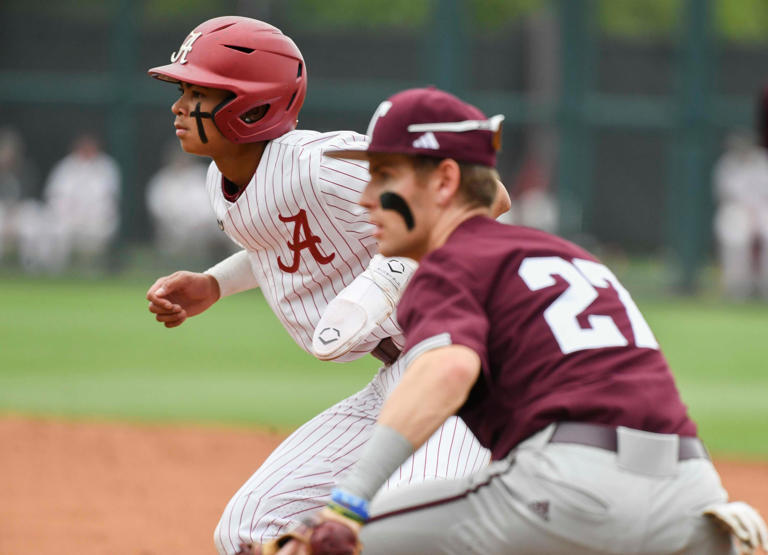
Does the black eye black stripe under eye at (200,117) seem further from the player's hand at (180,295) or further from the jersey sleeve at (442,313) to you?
the jersey sleeve at (442,313)

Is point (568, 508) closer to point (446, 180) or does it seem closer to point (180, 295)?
point (446, 180)

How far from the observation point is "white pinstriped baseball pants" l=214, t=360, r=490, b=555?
11.1 feet

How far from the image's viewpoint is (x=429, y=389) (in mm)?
2357

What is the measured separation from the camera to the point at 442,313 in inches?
96.5

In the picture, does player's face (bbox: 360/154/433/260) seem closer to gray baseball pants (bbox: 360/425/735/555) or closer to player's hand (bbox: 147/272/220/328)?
gray baseball pants (bbox: 360/425/735/555)

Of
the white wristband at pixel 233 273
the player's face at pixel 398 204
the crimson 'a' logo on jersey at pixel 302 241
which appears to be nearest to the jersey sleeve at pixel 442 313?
the player's face at pixel 398 204

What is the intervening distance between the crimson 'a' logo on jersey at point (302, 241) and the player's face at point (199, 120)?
30cm

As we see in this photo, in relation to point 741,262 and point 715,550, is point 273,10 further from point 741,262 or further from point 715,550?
point 715,550

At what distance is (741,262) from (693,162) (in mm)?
1709

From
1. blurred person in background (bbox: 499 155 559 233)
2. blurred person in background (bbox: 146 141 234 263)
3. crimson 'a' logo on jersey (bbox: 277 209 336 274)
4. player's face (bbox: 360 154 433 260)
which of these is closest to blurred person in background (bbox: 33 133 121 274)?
blurred person in background (bbox: 146 141 234 263)

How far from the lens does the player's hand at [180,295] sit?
3828mm

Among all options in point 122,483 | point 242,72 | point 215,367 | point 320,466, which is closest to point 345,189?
point 242,72

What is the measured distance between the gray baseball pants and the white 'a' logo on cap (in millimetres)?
638

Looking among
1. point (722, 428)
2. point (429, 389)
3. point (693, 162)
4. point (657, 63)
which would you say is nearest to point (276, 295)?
point (429, 389)
